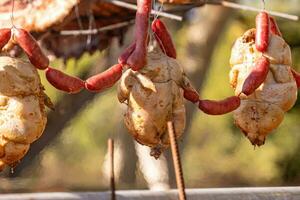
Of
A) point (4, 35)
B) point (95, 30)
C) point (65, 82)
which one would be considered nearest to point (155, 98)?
point (65, 82)

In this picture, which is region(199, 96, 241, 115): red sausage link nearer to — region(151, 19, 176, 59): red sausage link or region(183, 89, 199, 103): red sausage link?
region(183, 89, 199, 103): red sausage link

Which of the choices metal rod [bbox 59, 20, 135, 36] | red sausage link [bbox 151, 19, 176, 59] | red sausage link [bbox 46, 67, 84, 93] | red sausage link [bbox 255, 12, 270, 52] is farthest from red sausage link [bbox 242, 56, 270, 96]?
metal rod [bbox 59, 20, 135, 36]

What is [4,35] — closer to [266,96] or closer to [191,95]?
[191,95]

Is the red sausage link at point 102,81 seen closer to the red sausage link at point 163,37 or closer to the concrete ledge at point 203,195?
the red sausage link at point 163,37

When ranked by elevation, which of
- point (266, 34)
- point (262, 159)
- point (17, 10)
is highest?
point (17, 10)

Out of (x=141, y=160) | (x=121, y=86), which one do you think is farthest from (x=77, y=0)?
(x=141, y=160)

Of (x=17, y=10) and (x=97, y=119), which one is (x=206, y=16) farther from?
(x=97, y=119)

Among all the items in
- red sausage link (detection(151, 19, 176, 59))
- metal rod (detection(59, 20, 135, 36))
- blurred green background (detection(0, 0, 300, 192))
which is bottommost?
blurred green background (detection(0, 0, 300, 192))
